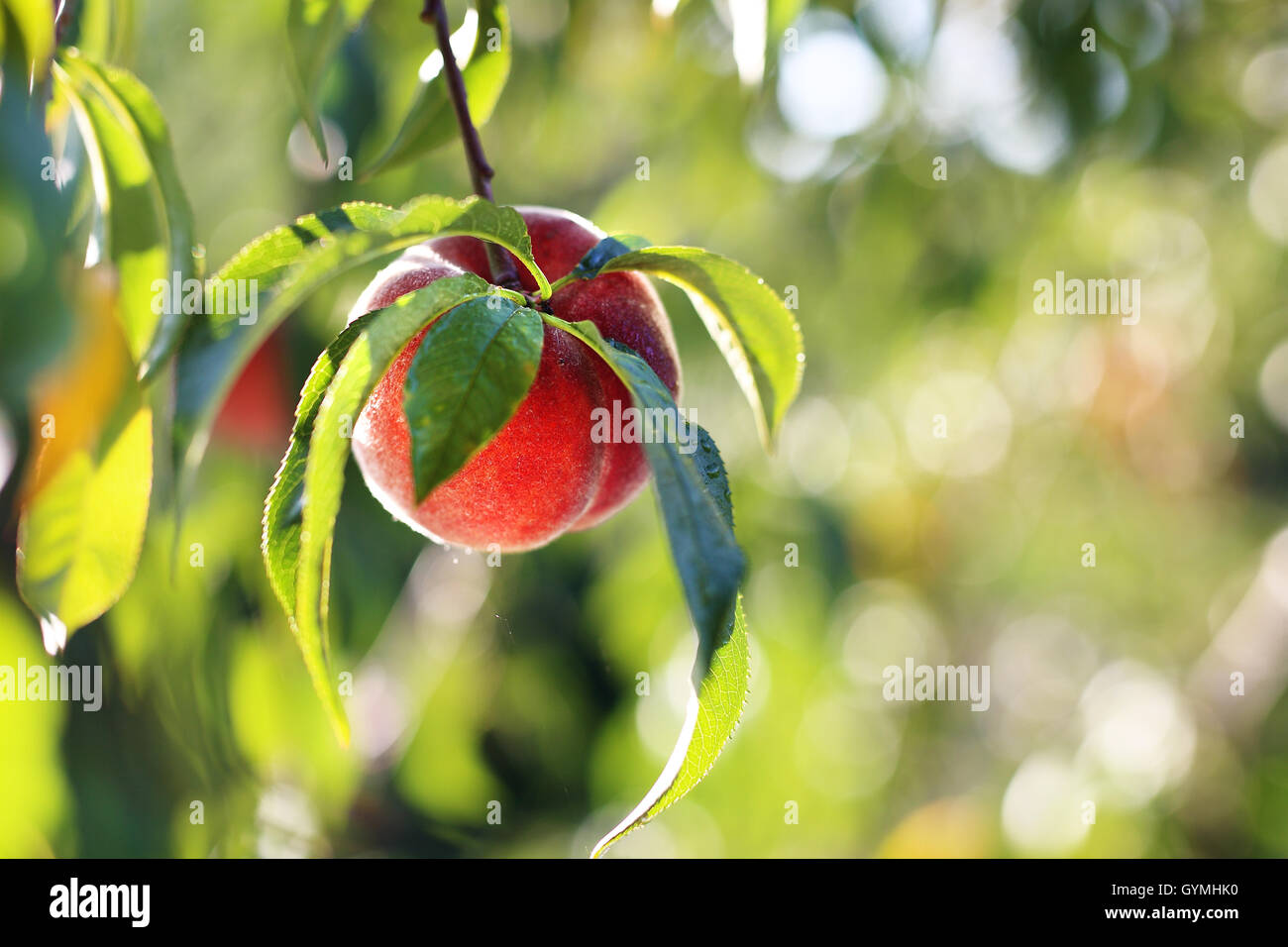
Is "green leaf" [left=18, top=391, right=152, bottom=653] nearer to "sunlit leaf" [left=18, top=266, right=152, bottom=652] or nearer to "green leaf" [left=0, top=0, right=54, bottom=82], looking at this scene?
"sunlit leaf" [left=18, top=266, right=152, bottom=652]

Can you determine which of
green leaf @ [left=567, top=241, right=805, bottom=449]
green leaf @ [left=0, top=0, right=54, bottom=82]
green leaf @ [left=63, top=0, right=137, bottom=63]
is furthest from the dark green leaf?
green leaf @ [left=63, top=0, right=137, bottom=63]

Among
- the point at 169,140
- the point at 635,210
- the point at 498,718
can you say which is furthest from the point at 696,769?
the point at 498,718

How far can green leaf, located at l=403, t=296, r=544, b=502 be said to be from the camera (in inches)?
15.2

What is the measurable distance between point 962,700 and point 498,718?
12.6 feet

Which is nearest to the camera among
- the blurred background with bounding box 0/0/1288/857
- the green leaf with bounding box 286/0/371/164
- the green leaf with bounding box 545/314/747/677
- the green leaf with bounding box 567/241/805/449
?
the green leaf with bounding box 545/314/747/677

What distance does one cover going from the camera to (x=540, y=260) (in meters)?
0.58

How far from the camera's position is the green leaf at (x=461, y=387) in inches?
15.2

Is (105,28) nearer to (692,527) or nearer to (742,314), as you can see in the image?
(742,314)

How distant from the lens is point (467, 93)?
639 millimetres

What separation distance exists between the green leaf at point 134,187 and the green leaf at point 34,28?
5cm

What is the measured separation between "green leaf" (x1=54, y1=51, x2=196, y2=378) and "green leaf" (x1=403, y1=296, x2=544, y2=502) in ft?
0.58

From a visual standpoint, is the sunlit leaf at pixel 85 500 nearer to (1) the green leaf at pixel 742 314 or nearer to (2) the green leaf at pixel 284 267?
(2) the green leaf at pixel 284 267

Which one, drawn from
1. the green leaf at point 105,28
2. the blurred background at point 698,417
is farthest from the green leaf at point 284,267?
the green leaf at point 105,28

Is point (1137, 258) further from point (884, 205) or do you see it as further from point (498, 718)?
point (498, 718)
